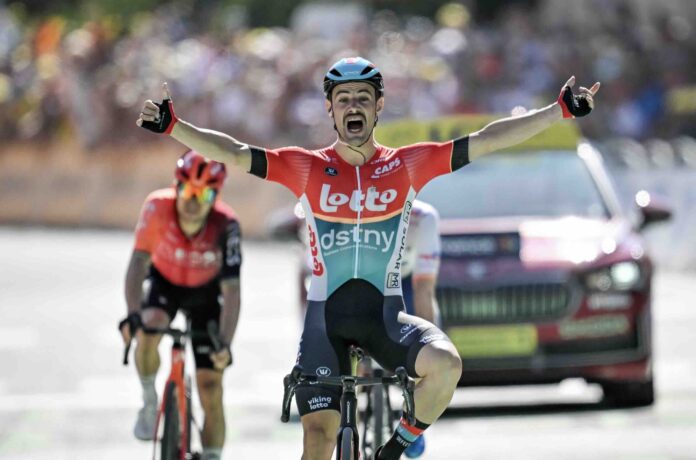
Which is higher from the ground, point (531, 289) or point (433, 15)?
point (433, 15)

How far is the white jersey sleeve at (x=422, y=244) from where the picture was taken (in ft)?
32.1

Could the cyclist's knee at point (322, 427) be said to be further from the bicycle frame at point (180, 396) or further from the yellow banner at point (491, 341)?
the yellow banner at point (491, 341)

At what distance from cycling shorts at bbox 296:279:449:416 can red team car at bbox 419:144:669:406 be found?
5.03 m

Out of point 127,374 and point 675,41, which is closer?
point 127,374

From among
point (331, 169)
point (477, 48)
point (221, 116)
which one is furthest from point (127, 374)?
point (221, 116)

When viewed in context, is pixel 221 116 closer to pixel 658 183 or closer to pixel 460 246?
pixel 658 183

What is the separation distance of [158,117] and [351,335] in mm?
1213

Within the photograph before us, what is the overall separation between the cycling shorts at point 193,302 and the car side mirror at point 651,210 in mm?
4173

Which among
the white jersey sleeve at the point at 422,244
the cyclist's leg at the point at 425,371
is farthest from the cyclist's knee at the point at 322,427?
the white jersey sleeve at the point at 422,244

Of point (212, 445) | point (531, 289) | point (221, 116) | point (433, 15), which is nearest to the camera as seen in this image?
point (212, 445)

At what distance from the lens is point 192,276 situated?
10.2 m

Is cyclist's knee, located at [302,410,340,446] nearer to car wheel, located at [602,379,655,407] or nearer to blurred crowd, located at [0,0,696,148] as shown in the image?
car wheel, located at [602,379,655,407]

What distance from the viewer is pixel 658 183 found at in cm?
2461

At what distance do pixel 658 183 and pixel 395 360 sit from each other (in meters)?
17.6
